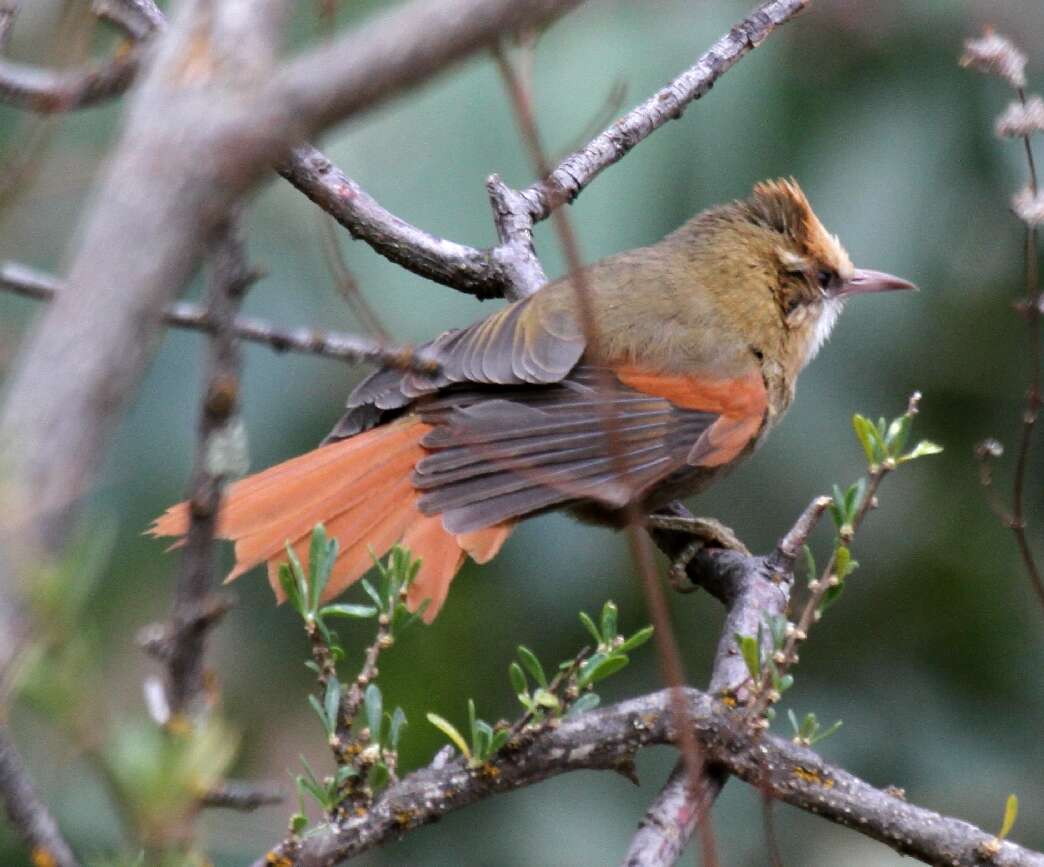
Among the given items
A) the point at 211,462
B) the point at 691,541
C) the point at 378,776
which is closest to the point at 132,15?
the point at 378,776

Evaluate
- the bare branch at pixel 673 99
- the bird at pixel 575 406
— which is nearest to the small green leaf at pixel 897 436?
the bird at pixel 575 406

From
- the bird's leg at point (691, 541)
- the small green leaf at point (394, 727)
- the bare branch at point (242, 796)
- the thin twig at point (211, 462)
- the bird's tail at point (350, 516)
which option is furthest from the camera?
the bird's leg at point (691, 541)

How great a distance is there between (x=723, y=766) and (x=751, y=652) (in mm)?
308

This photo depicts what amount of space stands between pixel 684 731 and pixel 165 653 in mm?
762

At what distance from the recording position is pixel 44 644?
3.22ft

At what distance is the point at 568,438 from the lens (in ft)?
11.5

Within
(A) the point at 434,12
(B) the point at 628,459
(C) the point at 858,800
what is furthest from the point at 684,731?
(B) the point at 628,459

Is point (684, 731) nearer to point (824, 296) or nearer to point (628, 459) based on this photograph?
point (628, 459)

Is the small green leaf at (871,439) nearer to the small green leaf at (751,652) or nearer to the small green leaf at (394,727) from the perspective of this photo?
the small green leaf at (751,652)

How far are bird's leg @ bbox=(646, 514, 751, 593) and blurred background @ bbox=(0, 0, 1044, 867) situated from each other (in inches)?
38.5

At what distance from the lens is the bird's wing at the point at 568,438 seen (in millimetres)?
3246

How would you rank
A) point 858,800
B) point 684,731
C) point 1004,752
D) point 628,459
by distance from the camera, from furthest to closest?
point 1004,752, point 628,459, point 858,800, point 684,731

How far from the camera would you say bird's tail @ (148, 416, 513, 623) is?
300cm

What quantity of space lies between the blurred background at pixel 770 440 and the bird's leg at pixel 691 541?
98 cm
